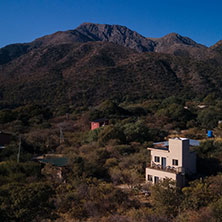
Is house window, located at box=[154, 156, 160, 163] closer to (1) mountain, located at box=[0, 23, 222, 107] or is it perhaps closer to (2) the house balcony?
(2) the house balcony

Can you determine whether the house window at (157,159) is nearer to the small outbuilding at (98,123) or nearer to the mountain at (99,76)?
the small outbuilding at (98,123)

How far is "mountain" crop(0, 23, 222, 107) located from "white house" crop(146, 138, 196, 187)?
38.6 metres

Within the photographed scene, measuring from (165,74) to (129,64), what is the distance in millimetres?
9747

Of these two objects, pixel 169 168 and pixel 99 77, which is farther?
pixel 99 77

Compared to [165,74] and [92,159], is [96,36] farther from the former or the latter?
[92,159]

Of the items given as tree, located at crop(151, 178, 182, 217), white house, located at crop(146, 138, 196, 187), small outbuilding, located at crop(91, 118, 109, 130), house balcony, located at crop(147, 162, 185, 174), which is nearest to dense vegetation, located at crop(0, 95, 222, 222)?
tree, located at crop(151, 178, 182, 217)

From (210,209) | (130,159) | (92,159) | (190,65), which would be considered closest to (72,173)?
(92,159)

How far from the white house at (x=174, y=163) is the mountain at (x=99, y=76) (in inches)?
→ 1518

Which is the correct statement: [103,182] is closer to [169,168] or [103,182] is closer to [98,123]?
[169,168]

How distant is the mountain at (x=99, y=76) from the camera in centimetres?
5969

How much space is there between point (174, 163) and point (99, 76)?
5016 cm

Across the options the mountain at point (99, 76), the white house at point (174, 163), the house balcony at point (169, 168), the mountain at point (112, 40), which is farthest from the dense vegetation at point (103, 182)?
the mountain at point (112, 40)

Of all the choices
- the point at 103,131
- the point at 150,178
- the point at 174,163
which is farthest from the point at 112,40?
the point at 150,178

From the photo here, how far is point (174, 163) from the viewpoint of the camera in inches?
723
